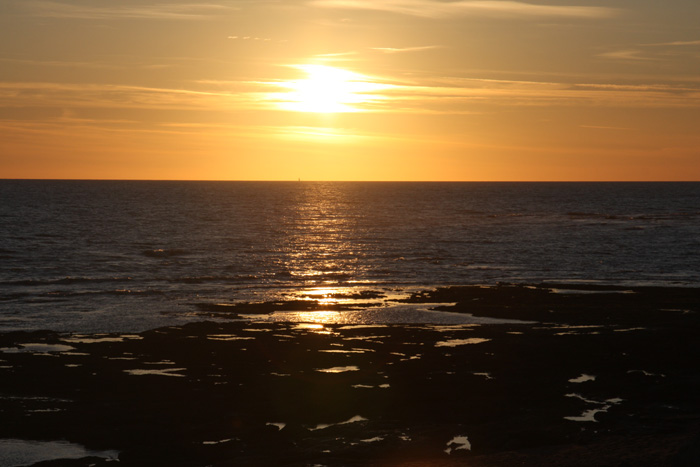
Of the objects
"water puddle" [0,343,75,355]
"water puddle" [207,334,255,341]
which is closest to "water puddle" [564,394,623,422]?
"water puddle" [207,334,255,341]

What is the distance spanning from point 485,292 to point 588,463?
23.3 m

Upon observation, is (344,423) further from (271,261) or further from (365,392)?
(271,261)

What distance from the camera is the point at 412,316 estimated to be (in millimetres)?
30188

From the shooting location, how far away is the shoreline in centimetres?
1484

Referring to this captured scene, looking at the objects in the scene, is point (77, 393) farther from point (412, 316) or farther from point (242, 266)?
point (242, 266)

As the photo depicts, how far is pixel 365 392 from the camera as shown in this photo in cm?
1867

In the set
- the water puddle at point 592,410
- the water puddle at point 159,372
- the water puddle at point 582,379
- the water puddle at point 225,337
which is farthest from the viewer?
the water puddle at point 225,337

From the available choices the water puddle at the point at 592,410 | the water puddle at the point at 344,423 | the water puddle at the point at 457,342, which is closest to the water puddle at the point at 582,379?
the water puddle at the point at 592,410

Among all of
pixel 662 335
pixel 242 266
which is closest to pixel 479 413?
pixel 662 335

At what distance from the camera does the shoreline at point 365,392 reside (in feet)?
48.7

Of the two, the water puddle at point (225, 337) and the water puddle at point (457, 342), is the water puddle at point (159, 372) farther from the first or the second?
the water puddle at point (457, 342)

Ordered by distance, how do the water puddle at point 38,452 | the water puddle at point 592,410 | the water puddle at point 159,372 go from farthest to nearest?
the water puddle at point 159,372 < the water puddle at point 592,410 < the water puddle at point 38,452

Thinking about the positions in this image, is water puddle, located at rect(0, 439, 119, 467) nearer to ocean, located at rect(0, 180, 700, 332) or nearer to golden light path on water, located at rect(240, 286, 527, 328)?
ocean, located at rect(0, 180, 700, 332)

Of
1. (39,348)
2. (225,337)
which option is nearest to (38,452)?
(39,348)
